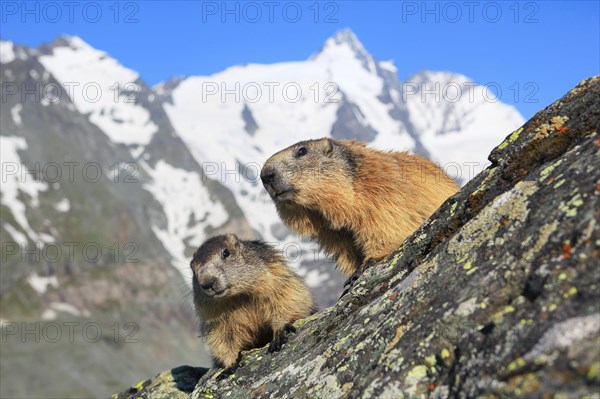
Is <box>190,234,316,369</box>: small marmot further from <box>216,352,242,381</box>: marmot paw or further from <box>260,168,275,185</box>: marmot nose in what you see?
<box>260,168,275,185</box>: marmot nose

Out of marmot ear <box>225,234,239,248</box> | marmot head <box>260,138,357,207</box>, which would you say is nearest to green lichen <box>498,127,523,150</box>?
marmot head <box>260,138,357,207</box>

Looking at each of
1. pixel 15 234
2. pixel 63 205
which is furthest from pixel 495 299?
pixel 63 205

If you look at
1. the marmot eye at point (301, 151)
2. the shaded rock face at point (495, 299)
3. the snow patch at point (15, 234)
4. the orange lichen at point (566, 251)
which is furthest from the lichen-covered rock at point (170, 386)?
the snow patch at point (15, 234)

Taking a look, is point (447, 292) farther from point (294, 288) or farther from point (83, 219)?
point (83, 219)

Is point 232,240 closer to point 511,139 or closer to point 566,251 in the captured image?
point 511,139

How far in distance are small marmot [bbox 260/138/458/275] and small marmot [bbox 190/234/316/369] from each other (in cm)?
110

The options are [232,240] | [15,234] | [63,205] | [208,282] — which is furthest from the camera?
[63,205]

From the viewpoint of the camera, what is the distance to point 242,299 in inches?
515

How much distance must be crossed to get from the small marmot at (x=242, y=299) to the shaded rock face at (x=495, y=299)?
288cm

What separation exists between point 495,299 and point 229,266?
763cm

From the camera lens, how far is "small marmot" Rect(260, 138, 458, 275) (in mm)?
12781

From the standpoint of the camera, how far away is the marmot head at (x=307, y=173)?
13.4 metres

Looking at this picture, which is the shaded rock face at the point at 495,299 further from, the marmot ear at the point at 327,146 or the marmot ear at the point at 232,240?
the marmot ear at the point at 327,146

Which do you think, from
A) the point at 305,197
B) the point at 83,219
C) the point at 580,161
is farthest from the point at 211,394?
the point at 83,219
